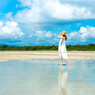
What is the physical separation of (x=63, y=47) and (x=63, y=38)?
0.57m

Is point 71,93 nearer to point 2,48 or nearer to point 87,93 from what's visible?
point 87,93

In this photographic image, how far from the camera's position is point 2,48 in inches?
1916

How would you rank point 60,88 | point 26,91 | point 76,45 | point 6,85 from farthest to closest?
point 76,45, point 6,85, point 60,88, point 26,91

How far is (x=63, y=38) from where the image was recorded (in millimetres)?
9555

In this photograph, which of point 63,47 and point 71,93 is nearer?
point 71,93

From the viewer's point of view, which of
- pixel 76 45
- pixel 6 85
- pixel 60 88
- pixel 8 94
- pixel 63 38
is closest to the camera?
pixel 8 94

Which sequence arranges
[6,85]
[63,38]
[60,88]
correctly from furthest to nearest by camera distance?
[63,38]
[6,85]
[60,88]

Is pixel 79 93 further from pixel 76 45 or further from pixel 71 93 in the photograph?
pixel 76 45

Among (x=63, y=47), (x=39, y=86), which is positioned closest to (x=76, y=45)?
(x=63, y=47)

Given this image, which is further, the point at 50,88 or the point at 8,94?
the point at 50,88

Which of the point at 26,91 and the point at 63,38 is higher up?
the point at 63,38

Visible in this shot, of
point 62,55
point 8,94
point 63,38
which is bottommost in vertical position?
point 8,94

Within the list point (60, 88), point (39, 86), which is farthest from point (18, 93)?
point (60, 88)

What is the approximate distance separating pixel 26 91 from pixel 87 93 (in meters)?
1.67
